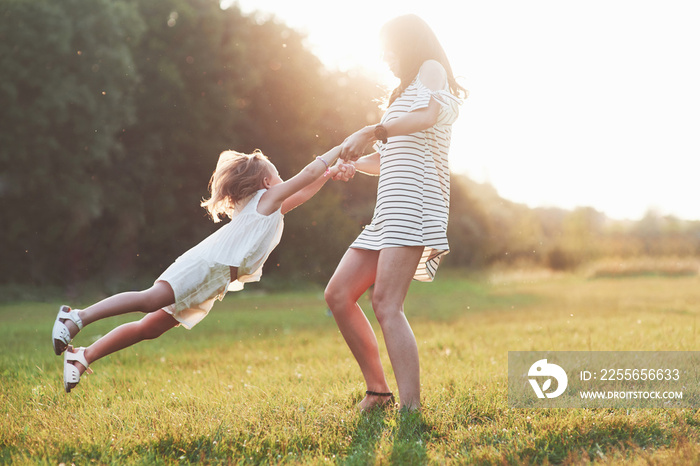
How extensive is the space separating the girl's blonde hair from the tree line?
8388 millimetres

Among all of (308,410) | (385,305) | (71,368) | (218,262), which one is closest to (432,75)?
(385,305)

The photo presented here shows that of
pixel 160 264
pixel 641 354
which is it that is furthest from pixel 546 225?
pixel 641 354

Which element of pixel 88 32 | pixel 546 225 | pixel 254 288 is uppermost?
pixel 88 32

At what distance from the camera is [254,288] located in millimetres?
16078

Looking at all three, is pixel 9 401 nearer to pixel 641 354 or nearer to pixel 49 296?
pixel 641 354

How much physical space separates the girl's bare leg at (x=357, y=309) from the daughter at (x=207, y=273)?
0.43 metres

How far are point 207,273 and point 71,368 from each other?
2.67 feet

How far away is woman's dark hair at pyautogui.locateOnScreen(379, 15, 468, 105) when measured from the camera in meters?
3.23

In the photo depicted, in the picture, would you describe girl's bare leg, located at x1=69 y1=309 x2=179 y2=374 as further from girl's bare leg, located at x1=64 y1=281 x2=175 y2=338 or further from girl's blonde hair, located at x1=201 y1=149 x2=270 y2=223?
girl's blonde hair, located at x1=201 y1=149 x2=270 y2=223

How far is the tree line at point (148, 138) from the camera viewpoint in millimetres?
13594

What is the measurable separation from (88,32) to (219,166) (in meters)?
12.4

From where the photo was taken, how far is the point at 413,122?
3078 millimetres

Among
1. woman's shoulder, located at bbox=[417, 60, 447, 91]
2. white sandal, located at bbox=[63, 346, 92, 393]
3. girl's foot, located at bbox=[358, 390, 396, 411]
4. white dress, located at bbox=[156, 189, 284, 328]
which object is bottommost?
girl's foot, located at bbox=[358, 390, 396, 411]

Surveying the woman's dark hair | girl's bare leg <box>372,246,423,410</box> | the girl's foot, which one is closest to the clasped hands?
the woman's dark hair
